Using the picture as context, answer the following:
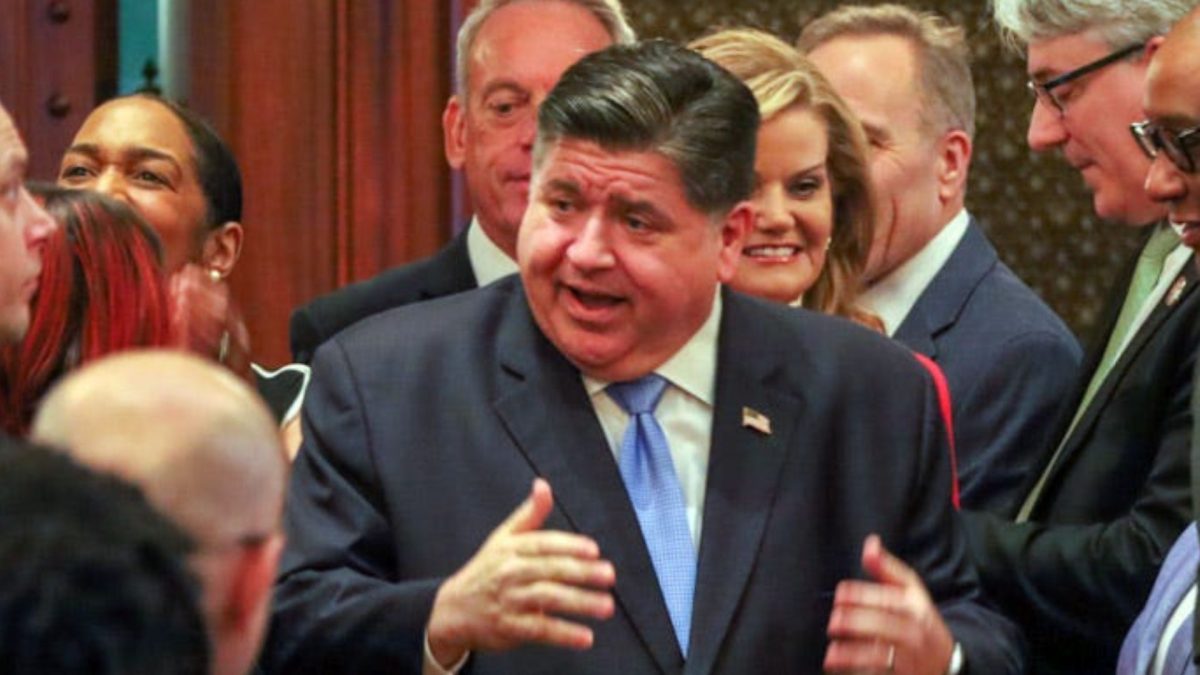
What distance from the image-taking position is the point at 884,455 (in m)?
2.93

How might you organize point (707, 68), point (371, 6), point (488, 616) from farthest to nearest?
point (371, 6) < point (707, 68) < point (488, 616)

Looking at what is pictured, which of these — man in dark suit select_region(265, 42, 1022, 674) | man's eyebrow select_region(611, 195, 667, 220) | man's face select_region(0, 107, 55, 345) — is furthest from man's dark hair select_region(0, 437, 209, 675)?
man's eyebrow select_region(611, 195, 667, 220)

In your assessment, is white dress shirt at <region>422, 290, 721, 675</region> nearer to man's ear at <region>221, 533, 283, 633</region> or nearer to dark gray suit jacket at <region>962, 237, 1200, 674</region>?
dark gray suit jacket at <region>962, 237, 1200, 674</region>

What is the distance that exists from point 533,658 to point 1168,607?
685 millimetres

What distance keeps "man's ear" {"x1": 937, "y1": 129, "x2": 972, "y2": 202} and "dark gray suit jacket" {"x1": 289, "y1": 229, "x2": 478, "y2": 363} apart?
766 mm

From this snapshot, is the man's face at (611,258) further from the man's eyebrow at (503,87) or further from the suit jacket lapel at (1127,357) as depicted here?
the man's eyebrow at (503,87)

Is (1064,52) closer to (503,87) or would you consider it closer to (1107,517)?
(1107,517)

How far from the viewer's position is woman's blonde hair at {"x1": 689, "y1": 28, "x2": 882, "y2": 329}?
3607 millimetres

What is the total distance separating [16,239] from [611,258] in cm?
66

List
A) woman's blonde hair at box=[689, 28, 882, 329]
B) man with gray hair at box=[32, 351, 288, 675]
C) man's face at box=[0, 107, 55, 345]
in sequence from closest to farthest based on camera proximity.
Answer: man with gray hair at box=[32, 351, 288, 675] → man's face at box=[0, 107, 55, 345] → woman's blonde hair at box=[689, 28, 882, 329]

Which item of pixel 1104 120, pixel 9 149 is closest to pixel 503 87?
pixel 1104 120

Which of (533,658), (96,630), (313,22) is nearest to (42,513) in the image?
(96,630)

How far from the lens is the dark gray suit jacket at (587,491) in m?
2.80

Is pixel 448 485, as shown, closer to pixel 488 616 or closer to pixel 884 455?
pixel 488 616
